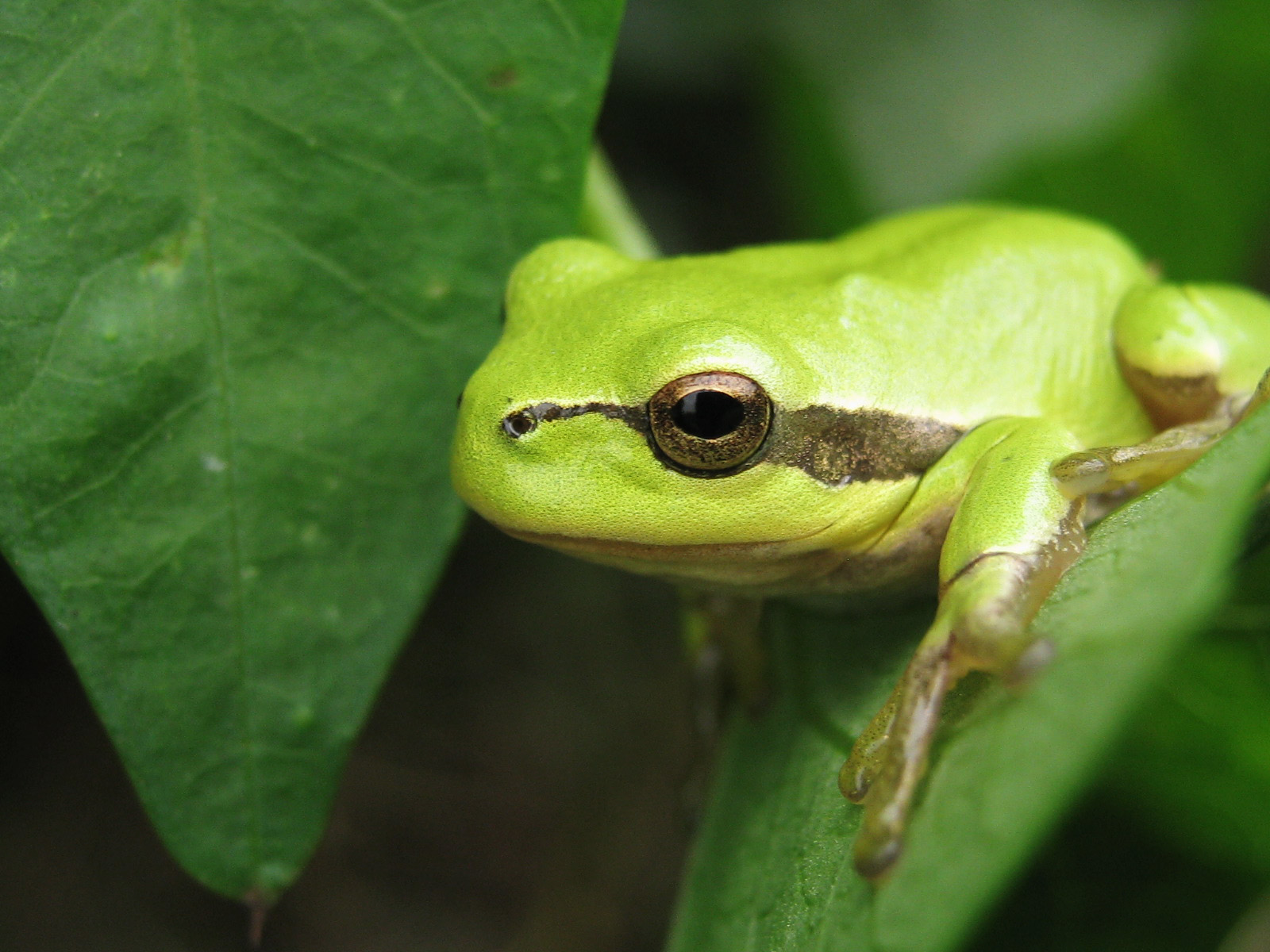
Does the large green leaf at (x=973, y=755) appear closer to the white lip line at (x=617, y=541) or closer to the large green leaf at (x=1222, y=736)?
the white lip line at (x=617, y=541)

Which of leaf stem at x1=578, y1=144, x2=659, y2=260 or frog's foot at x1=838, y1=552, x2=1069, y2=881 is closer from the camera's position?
frog's foot at x1=838, y1=552, x2=1069, y2=881

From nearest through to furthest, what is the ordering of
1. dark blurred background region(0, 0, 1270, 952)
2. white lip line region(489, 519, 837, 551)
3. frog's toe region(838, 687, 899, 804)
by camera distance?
frog's toe region(838, 687, 899, 804), white lip line region(489, 519, 837, 551), dark blurred background region(0, 0, 1270, 952)

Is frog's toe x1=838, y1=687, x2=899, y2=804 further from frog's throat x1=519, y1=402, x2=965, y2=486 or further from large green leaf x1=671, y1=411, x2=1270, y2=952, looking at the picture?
frog's throat x1=519, y1=402, x2=965, y2=486

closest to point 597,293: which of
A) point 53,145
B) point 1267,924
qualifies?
point 53,145

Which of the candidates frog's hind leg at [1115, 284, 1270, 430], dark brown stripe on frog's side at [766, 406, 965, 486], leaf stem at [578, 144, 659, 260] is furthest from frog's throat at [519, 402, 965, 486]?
leaf stem at [578, 144, 659, 260]

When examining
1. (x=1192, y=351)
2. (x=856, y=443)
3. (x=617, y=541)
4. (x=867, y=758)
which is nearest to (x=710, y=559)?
(x=617, y=541)

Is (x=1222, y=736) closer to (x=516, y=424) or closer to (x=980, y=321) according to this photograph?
(x=980, y=321)

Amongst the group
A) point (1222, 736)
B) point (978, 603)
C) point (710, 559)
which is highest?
point (978, 603)
